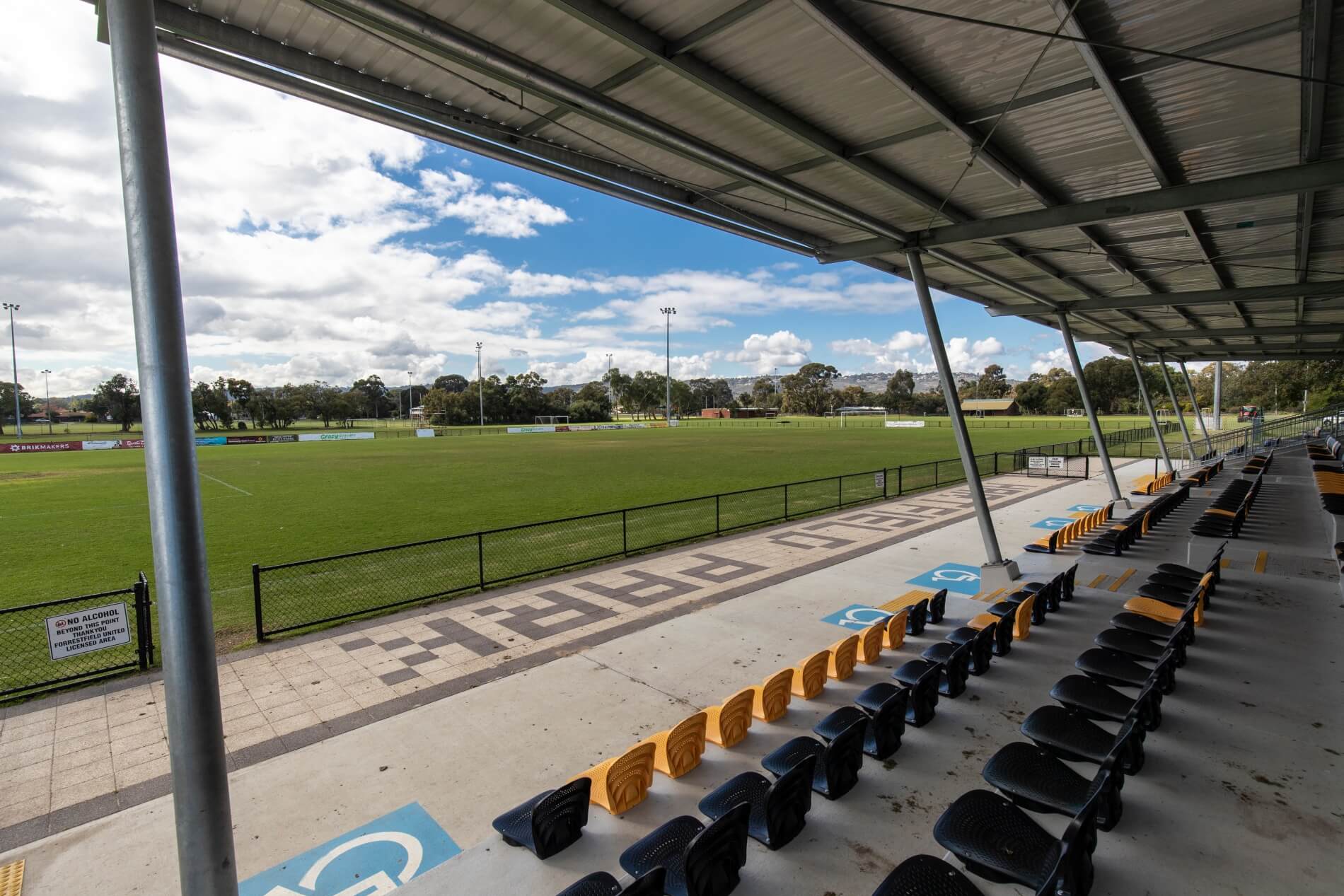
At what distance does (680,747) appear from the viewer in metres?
4.96

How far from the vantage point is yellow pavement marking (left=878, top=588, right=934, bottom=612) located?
9.66 m

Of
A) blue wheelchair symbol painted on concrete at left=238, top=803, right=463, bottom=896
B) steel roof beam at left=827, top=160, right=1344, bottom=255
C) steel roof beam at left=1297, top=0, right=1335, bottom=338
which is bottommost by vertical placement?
blue wheelchair symbol painted on concrete at left=238, top=803, right=463, bottom=896

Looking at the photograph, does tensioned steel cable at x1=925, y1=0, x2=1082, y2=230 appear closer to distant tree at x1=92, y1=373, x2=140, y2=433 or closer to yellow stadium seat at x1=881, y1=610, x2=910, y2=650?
yellow stadium seat at x1=881, y1=610, x2=910, y2=650

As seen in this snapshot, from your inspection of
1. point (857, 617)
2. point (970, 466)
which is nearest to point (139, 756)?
point (857, 617)

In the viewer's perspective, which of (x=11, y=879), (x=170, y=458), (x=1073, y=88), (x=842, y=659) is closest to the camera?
(x=170, y=458)

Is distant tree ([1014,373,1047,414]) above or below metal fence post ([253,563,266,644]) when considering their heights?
above

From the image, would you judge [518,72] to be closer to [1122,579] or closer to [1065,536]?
[1122,579]

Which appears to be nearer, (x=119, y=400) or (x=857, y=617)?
(x=857, y=617)

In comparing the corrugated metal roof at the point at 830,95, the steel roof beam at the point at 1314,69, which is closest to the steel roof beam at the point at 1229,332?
the corrugated metal roof at the point at 830,95

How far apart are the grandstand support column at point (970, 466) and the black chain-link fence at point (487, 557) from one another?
5322mm

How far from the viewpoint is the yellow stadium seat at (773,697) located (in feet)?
19.2

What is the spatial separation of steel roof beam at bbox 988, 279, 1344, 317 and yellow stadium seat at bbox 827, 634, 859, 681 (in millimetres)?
13102

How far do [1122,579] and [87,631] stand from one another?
1437 cm

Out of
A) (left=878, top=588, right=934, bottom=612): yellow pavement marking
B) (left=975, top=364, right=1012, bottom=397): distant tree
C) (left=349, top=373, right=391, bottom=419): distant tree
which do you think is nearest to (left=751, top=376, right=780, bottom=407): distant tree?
(left=975, top=364, right=1012, bottom=397): distant tree
